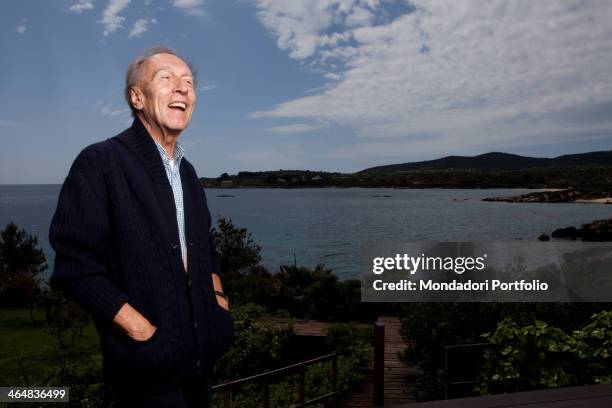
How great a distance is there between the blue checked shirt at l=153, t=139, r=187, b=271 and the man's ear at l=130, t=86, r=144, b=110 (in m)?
0.14

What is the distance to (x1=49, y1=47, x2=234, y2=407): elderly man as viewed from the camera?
1.34m

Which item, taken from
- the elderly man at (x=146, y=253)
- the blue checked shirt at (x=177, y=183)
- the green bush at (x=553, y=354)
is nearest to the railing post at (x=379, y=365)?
the green bush at (x=553, y=354)

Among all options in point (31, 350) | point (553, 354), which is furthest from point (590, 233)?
point (553, 354)

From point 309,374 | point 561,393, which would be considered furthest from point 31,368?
point 561,393

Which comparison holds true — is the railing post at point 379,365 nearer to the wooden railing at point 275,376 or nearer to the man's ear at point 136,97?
the wooden railing at point 275,376

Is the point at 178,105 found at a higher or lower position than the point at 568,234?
higher

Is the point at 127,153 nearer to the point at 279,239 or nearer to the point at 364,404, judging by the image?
the point at 364,404

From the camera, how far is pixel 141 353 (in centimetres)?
136

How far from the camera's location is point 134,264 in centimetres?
144

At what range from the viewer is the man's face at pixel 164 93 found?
5.13 ft

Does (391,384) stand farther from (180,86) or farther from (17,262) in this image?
(17,262)

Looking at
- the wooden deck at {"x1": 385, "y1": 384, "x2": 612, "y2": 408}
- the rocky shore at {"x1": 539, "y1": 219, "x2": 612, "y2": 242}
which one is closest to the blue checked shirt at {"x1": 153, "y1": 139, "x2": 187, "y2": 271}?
the wooden deck at {"x1": 385, "y1": 384, "x2": 612, "y2": 408}

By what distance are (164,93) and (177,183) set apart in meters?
0.32

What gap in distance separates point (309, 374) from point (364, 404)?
1454mm
